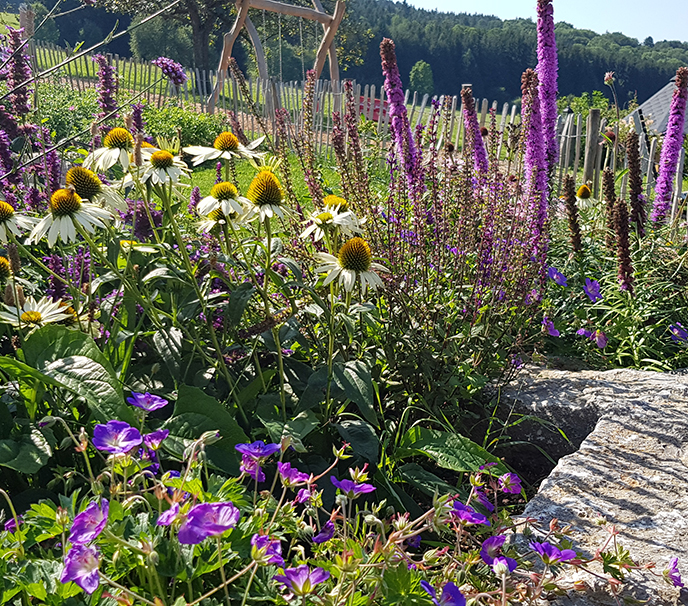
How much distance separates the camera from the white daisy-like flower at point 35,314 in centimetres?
A: 156

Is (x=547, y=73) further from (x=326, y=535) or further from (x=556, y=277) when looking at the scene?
(x=326, y=535)

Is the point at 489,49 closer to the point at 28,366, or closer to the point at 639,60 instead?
the point at 639,60

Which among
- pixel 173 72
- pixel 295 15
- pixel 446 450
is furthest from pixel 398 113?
pixel 295 15

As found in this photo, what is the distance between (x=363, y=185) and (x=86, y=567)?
5.40 feet

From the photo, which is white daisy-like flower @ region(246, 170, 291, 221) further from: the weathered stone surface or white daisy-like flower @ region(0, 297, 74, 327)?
the weathered stone surface

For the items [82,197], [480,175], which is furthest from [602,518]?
[480,175]

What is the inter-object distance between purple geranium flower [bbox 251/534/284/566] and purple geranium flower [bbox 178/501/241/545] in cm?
5

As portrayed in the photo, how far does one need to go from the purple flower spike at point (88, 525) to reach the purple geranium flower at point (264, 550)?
205 millimetres

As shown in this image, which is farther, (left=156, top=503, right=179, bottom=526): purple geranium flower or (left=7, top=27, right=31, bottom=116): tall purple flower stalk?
(left=7, top=27, right=31, bottom=116): tall purple flower stalk

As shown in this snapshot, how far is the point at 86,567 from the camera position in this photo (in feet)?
2.60

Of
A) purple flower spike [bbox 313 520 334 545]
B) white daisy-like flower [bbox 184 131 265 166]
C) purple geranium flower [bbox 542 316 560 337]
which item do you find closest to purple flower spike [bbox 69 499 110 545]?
purple flower spike [bbox 313 520 334 545]

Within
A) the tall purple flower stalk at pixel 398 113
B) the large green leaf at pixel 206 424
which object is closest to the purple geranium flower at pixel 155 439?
the large green leaf at pixel 206 424

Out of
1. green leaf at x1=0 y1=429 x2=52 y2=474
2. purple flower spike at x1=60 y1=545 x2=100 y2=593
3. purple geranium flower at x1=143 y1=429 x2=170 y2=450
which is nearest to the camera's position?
purple flower spike at x1=60 y1=545 x2=100 y2=593

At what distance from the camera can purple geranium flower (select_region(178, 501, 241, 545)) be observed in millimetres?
772
